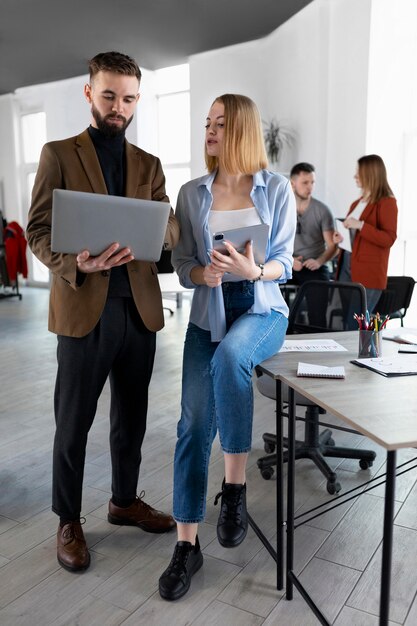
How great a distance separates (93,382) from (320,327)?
1345mm

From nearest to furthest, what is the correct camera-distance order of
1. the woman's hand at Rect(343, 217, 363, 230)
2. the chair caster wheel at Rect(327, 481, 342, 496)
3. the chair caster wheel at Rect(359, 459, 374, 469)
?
1. the chair caster wheel at Rect(327, 481, 342, 496)
2. the chair caster wheel at Rect(359, 459, 374, 469)
3. the woman's hand at Rect(343, 217, 363, 230)

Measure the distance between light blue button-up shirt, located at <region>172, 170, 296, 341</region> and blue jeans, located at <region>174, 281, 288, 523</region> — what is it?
0.08 meters

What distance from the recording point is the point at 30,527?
221cm

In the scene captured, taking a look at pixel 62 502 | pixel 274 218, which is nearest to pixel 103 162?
pixel 274 218

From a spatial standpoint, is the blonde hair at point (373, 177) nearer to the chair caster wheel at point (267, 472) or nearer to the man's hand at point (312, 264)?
the man's hand at point (312, 264)

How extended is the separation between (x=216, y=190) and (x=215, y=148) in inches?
6.0

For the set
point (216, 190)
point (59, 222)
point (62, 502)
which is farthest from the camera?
point (216, 190)

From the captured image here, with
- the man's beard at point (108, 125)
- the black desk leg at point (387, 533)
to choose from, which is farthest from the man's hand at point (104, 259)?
the black desk leg at point (387, 533)

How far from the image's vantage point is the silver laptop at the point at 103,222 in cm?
154

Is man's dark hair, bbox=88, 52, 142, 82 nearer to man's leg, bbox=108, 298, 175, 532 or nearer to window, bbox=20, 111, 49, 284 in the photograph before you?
man's leg, bbox=108, 298, 175, 532

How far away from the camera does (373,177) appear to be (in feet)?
12.3

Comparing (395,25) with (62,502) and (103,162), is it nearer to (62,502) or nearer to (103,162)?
(103,162)

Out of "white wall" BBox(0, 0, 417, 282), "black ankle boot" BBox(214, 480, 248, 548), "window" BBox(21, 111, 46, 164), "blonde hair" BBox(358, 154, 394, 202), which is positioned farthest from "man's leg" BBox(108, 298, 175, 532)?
"window" BBox(21, 111, 46, 164)

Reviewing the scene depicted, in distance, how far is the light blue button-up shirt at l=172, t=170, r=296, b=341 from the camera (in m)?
1.96
